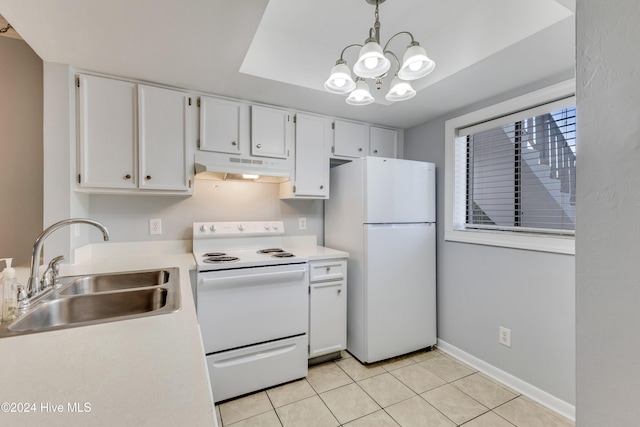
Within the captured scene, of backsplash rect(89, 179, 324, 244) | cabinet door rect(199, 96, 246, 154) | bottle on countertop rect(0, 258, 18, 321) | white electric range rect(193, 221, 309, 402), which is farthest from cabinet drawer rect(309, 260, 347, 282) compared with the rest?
bottle on countertop rect(0, 258, 18, 321)

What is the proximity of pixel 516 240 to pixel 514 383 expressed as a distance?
1027 mm

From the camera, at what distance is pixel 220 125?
2.20 m

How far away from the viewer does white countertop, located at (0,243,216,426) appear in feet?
1.65

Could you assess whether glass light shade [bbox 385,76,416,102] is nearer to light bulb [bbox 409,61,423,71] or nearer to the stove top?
light bulb [bbox 409,61,423,71]

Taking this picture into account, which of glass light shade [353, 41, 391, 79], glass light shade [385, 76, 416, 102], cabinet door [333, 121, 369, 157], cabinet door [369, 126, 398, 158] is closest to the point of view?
glass light shade [353, 41, 391, 79]

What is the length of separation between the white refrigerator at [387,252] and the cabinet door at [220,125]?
0.97 meters

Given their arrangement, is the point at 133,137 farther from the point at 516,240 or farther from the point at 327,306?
the point at 516,240

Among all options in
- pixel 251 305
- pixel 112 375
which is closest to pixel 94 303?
pixel 112 375

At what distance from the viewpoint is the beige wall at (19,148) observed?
1.84 metres

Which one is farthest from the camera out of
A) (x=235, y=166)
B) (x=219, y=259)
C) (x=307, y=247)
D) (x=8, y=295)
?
(x=307, y=247)

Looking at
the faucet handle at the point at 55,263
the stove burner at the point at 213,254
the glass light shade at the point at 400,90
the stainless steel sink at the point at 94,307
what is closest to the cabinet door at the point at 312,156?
the stove burner at the point at 213,254

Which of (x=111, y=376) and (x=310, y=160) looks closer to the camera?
(x=111, y=376)

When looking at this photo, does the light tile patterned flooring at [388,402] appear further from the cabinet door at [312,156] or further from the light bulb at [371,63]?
the light bulb at [371,63]

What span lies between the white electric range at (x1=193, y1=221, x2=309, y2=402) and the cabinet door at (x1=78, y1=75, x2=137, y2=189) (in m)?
0.69
